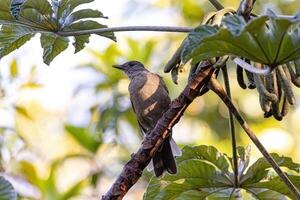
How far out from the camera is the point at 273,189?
6.24 ft

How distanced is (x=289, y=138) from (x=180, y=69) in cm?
277

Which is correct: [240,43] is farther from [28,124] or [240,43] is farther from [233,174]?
[28,124]

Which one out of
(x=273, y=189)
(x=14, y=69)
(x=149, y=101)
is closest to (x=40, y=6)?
(x=273, y=189)

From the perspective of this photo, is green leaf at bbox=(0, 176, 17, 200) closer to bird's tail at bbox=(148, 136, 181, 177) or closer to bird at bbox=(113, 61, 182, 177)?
bird's tail at bbox=(148, 136, 181, 177)

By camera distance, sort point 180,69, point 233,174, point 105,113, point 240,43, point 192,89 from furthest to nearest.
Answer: point 105,113 → point 233,174 → point 180,69 → point 192,89 → point 240,43

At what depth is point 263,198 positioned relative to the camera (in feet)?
6.25

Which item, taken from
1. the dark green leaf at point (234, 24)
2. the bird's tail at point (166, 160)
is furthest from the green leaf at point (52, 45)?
the dark green leaf at point (234, 24)

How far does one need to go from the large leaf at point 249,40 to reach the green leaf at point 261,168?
46 centimetres

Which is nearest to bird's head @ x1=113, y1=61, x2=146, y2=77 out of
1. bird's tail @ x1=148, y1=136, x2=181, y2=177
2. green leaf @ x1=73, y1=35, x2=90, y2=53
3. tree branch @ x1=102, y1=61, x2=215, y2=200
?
bird's tail @ x1=148, y1=136, x2=181, y2=177

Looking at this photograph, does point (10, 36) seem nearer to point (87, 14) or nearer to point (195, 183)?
point (87, 14)

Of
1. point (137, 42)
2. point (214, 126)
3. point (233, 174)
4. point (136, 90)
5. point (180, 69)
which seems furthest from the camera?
point (214, 126)

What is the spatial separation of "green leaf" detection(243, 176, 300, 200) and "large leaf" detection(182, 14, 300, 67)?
0.48 metres

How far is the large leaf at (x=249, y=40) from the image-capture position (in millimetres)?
1398

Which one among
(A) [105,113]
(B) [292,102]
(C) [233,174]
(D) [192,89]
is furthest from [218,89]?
(A) [105,113]
